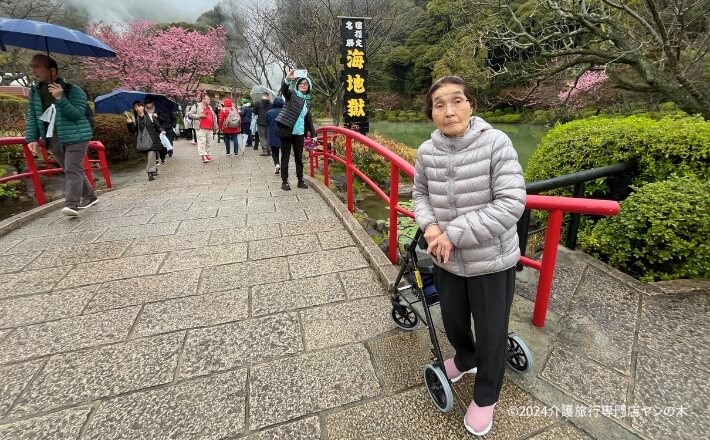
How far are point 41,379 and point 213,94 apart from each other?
3983 centimetres

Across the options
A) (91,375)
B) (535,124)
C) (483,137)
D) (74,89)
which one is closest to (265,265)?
(91,375)

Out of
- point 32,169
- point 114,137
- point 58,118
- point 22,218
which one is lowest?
point 22,218

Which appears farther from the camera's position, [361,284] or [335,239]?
[335,239]

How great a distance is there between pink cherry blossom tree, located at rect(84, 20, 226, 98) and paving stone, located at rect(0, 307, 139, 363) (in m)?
26.4

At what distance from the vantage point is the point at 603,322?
82.8 inches

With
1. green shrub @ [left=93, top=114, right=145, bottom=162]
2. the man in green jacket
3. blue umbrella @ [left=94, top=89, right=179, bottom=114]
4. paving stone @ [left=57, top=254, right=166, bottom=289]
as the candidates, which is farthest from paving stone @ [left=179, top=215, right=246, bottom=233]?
green shrub @ [left=93, top=114, right=145, bottom=162]

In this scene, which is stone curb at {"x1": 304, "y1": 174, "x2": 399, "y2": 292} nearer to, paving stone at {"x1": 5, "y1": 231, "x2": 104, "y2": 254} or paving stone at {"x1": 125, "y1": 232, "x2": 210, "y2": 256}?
paving stone at {"x1": 125, "y1": 232, "x2": 210, "y2": 256}

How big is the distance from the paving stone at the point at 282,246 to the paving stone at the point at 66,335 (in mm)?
1104

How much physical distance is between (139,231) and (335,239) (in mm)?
2182

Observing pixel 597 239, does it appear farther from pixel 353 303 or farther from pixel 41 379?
pixel 41 379

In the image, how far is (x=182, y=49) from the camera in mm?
24734

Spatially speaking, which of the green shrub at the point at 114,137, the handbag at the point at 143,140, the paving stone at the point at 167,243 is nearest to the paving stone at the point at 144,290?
the paving stone at the point at 167,243

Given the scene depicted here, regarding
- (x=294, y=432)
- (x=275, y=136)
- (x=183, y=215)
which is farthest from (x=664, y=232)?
(x=275, y=136)

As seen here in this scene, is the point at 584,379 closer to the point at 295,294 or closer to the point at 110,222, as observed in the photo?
the point at 295,294
